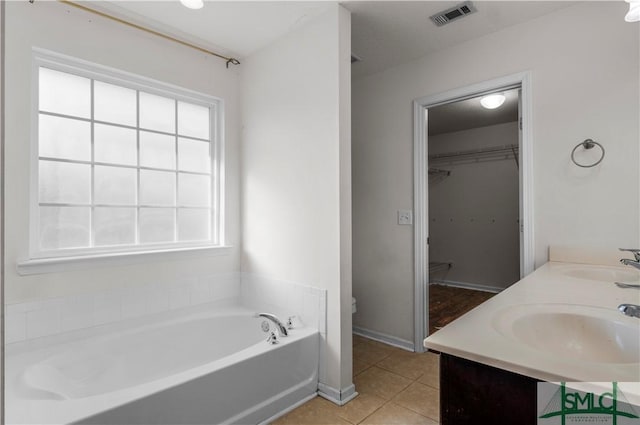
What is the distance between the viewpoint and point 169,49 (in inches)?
93.0

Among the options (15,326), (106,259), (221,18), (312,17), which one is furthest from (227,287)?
(312,17)

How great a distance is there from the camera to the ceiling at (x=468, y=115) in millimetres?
3658

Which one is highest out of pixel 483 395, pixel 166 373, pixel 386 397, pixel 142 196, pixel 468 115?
pixel 468 115

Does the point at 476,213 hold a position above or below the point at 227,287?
above

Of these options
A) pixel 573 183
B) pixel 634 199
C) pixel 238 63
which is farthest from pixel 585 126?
pixel 238 63

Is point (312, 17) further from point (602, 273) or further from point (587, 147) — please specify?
point (602, 273)

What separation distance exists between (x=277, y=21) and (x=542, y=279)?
2.15m

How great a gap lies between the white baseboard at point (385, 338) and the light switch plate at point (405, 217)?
3.23 feet

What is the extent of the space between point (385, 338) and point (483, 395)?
7.32 ft

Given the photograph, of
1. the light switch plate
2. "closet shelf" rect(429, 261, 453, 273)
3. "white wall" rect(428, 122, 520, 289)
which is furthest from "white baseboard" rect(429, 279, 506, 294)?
the light switch plate

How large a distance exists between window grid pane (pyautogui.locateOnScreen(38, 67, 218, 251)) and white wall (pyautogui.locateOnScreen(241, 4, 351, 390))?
1.13 feet

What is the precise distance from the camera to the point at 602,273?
172cm

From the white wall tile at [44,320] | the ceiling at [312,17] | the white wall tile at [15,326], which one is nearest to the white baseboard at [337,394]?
the white wall tile at [44,320]

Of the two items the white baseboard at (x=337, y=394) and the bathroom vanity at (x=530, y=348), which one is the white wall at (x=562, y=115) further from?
the white baseboard at (x=337, y=394)
